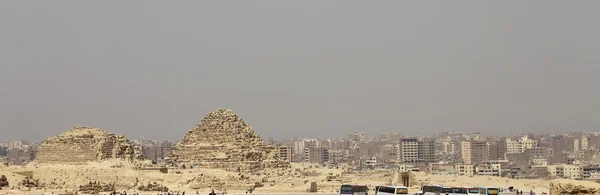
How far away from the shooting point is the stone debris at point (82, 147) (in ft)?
199

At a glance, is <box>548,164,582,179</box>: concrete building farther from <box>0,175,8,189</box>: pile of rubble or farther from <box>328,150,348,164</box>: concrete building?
<box>328,150,348,164</box>: concrete building

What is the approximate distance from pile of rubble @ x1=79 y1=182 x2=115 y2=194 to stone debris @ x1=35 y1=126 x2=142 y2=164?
10.4 meters

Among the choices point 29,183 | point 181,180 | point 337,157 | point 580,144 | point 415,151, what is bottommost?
point 29,183

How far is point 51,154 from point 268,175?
14849 millimetres

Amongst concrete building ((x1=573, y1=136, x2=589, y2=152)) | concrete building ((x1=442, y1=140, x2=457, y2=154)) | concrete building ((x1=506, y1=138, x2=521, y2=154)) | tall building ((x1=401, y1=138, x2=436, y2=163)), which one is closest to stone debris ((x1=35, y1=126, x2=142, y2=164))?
tall building ((x1=401, y1=138, x2=436, y2=163))

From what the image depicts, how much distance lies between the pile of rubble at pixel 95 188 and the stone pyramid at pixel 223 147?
1136cm

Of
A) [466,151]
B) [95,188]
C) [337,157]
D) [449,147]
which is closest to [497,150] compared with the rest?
[466,151]

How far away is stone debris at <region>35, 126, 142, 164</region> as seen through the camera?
60.8 m

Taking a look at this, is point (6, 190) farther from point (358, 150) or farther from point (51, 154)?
point (358, 150)

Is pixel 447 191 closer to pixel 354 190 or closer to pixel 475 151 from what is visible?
pixel 354 190

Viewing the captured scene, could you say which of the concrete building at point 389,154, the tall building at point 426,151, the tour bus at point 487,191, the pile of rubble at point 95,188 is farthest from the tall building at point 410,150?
the tour bus at point 487,191

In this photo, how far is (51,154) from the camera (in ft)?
202

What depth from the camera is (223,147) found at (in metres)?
62.4

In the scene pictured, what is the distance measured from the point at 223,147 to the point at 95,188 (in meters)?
15.4
